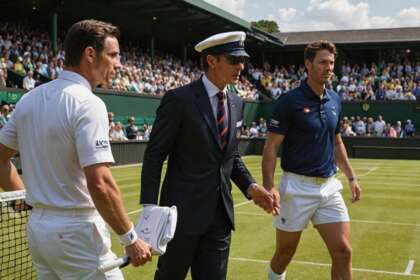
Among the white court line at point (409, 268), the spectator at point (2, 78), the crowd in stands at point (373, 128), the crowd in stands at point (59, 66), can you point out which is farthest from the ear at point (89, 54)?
the crowd in stands at point (373, 128)

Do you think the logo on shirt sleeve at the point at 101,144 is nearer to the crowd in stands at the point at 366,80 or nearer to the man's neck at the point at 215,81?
the man's neck at the point at 215,81

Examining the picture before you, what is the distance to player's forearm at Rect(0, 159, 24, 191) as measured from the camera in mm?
3672

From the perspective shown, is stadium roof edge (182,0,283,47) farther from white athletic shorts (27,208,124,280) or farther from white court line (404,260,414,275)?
white athletic shorts (27,208,124,280)

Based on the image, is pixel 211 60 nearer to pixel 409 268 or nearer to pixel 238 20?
pixel 409 268

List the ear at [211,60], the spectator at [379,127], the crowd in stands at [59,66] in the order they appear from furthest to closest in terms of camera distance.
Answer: the spectator at [379,127], the crowd in stands at [59,66], the ear at [211,60]

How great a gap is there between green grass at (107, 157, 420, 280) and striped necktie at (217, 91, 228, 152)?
10.2 feet

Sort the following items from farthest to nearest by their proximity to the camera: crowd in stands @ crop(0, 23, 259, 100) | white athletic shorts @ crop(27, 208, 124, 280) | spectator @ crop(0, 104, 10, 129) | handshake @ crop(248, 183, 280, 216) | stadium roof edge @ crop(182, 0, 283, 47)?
stadium roof edge @ crop(182, 0, 283, 47), crowd in stands @ crop(0, 23, 259, 100), spectator @ crop(0, 104, 10, 129), handshake @ crop(248, 183, 280, 216), white athletic shorts @ crop(27, 208, 124, 280)

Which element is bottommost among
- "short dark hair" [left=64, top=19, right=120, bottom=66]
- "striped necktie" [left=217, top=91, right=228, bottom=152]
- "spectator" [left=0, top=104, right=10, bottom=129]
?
"spectator" [left=0, top=104, right=10, bottom=129]

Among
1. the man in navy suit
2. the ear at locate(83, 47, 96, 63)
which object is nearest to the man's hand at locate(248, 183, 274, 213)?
the man in navy suit

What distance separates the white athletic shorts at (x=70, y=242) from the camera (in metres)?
3.15

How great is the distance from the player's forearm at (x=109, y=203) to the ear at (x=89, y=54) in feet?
2.25

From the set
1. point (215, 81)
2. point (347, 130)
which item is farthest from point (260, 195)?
point (347, 130)

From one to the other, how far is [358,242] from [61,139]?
6.90 m

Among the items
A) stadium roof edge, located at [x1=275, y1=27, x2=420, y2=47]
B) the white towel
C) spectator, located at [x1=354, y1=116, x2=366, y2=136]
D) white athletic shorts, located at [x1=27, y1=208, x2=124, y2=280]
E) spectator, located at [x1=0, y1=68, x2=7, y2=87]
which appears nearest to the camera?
white athletic shorts, located at [x1=27, y1=208, x2=124, y2=280]
